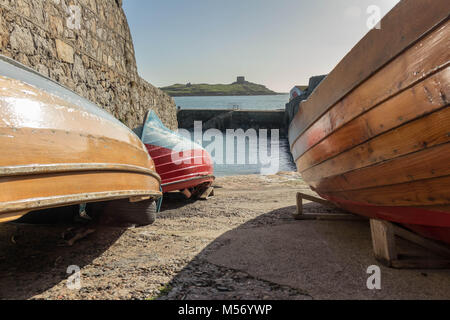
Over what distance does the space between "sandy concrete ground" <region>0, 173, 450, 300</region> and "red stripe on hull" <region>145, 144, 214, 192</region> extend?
103 centimetres

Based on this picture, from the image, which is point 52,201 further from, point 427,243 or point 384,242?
point 427,243

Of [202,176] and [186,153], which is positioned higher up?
[186,153]

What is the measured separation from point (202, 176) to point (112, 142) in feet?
9.81

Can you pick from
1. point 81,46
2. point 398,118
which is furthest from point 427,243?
point 81,46

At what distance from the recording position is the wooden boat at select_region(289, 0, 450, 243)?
135cm

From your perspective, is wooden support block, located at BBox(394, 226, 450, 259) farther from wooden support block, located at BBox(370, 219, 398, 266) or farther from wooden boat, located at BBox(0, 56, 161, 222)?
wooden boat, located at BBox(0, 56, 161, 222)

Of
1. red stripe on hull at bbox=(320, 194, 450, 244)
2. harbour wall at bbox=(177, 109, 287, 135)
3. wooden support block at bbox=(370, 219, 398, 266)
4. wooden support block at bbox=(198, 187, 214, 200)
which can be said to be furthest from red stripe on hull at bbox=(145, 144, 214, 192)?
harbour wall at bbox=(177, 109, 287, 135)

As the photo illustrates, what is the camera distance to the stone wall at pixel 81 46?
359cm

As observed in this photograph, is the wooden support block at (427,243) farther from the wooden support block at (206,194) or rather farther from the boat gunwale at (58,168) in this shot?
the wooden support block at (206,194)

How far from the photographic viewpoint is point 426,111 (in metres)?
1.39

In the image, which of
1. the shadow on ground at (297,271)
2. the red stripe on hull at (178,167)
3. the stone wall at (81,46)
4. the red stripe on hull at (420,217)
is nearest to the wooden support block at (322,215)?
the shadow on ground at (297,271)

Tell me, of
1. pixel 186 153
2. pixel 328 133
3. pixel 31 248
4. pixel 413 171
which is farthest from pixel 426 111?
pixel 186 153
